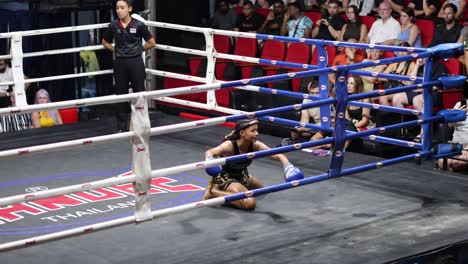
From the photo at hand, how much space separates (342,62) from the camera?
11289 millimetres

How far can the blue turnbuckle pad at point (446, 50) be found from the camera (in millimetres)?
Answer: 8117

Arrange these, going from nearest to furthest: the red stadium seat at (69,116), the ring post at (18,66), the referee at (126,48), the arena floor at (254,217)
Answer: the arena floor at (254,217)
the referee at (126,48)
the ring post at (18,66)
the red stadium seat at (69,116)

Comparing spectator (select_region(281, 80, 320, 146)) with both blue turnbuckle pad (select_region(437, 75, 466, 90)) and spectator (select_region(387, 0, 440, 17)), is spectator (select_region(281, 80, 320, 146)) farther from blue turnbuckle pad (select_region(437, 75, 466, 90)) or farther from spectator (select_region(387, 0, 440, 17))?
blue turnbuckle pad (select_region(437, 75, 466, 90))

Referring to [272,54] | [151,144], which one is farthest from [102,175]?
[272,54]

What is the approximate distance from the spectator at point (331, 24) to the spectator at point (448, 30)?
1611mm

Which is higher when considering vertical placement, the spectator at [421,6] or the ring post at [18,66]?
the spectator at [421,6]

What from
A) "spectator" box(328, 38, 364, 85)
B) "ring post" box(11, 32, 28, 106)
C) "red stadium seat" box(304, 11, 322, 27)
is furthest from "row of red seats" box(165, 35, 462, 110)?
"ring post" box(11, 32, 28, 106)

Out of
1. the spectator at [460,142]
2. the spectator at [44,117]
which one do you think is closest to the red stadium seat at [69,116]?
the spectator at [44,117]

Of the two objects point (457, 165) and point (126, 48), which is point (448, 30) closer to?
point (457, 165)

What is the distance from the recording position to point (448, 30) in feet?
35.8

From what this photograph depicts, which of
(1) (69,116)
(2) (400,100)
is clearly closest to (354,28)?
(2) (400,100)

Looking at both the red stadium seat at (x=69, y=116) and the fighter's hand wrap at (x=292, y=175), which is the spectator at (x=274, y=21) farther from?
the fighter's hand wrap at (x=292, y=175)

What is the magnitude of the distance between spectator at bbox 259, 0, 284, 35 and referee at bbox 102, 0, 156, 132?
9.05 ft

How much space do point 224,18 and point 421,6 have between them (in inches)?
114
